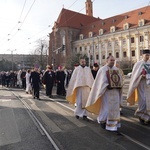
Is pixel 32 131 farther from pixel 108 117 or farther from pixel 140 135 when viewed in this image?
pixel 140 135

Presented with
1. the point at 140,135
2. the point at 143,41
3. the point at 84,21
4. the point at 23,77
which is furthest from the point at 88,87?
the point at 84,21

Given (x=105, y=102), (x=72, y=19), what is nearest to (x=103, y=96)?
(x=105, y=102)

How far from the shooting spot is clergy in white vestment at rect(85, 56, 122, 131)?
268 inches

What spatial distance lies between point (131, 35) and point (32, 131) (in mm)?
68633

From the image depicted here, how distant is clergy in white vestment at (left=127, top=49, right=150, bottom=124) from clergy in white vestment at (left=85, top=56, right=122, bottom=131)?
36.1 inches

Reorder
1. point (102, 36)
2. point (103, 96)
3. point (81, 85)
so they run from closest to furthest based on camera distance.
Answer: point (103, 96) → point (81, 85) → point (102, 36)

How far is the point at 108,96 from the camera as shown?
6.98 m

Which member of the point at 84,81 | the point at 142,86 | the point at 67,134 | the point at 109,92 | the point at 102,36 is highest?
the point at 102,36

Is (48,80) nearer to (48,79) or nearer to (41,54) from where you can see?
(48,79)

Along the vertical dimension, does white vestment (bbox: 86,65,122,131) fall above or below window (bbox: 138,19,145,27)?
below

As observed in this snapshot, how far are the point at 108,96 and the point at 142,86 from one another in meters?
1.44

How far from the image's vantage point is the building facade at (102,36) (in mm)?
70375

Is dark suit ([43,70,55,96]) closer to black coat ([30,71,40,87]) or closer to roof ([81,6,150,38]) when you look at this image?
black coat ([30,71,40,87])

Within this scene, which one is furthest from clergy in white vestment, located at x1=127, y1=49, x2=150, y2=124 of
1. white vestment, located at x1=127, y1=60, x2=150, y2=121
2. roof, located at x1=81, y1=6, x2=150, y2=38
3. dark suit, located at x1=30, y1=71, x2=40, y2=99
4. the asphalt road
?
roof, located at x1=81, y1=6, x2=150, y2=38
